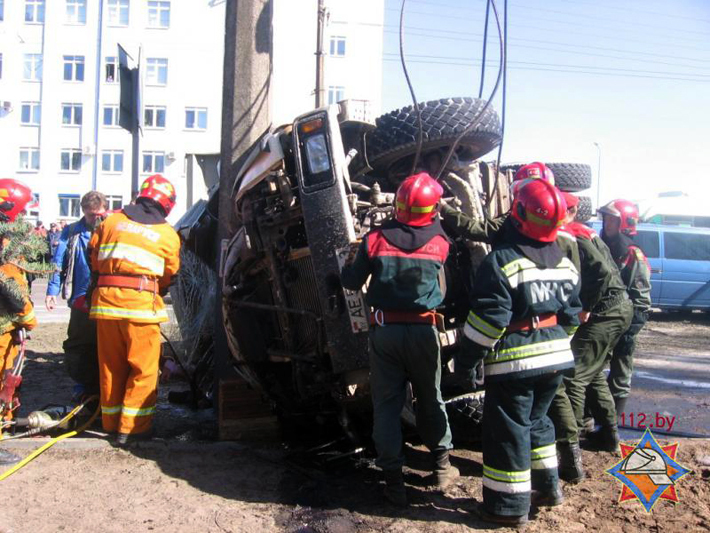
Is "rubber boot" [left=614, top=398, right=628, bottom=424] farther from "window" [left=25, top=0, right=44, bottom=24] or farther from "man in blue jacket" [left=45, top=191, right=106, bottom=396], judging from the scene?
"window" [left=25, top=0, right=44, bottom=24]

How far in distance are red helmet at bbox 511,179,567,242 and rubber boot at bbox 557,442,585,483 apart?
4.14ft

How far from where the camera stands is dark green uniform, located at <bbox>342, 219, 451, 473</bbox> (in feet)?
11.7

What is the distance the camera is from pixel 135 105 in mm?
6090

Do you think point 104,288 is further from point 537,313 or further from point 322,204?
point 537,313

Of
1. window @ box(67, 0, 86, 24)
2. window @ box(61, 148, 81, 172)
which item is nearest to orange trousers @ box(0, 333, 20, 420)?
window @ box(61, 148, 81, 172)

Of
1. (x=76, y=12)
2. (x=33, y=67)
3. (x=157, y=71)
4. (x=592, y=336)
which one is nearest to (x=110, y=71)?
(x=157, y=71)

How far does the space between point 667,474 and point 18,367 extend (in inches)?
162

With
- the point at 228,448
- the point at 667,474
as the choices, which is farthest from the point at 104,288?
the point at 667,474

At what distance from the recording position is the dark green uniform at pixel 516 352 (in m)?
3.28

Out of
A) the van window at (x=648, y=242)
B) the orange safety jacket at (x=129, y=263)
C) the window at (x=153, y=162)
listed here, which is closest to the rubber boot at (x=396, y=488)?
the orange safety jacket at (x=129, y=263)

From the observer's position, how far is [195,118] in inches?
1444

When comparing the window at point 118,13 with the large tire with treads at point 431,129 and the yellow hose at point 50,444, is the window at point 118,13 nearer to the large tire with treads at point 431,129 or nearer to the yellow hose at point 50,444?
the yellow hose at point 50,444

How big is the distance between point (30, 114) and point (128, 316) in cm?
3696

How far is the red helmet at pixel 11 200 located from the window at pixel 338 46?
106 ft
